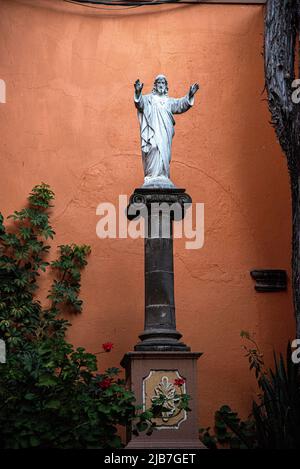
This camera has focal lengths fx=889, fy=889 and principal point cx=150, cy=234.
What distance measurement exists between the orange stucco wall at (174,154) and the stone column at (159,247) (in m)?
1.36

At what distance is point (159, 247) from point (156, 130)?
3.50ft

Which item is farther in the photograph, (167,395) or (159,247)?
(159,247)

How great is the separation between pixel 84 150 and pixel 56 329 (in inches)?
76.7

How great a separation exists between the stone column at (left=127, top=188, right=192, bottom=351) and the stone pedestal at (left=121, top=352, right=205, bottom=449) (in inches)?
9.6

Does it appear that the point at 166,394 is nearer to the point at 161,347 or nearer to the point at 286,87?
the point at 161,347

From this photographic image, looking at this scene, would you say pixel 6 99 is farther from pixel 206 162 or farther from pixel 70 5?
pixel 206 162

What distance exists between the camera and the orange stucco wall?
8.95 meters

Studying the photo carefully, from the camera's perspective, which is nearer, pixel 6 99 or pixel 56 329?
pixel 56 329

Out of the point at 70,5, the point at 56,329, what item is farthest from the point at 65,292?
the point at 70,5

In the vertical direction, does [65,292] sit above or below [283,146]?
below

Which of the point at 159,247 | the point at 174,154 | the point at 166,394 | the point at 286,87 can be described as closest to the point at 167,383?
the point at 166,394

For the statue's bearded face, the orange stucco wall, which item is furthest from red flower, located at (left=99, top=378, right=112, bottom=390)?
the statue's bearded face

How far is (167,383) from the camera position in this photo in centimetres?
721
